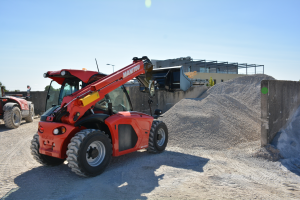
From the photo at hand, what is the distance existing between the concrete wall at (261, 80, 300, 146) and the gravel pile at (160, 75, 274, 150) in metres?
1.04

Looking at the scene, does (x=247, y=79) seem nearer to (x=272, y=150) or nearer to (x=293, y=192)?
(x=272, y=150)

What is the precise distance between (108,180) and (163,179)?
105 cm

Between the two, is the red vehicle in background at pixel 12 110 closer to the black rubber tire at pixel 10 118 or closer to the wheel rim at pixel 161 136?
the black rubber tire at pixel 10 118

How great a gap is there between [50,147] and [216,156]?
161 inches

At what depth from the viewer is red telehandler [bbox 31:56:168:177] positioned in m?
4.55

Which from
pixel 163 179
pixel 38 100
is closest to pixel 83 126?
pixel 163 179

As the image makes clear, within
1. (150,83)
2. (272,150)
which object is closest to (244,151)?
(272,150)

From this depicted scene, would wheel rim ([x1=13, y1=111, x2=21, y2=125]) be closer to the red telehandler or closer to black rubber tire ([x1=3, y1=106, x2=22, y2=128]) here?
black rubber tire ([x1=3, y1=106, x2=22, y2=128])

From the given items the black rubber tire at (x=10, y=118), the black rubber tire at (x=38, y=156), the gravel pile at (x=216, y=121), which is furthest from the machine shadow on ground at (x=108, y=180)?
the black rubber tire at (x=10, y=118)

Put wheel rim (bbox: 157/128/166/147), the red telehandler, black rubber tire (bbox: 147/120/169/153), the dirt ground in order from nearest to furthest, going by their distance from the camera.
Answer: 1. the dirt ground
2. the red telehandler
3. black rubber tire (bbox: 147/120/169/153)
4. wheel rim (bbox: 157/128/166/147)

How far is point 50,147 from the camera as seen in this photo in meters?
4.75

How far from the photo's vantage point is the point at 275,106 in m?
7.13

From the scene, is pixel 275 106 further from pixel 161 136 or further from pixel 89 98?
pixel 89 98

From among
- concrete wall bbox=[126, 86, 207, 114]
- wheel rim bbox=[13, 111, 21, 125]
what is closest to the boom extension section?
concrete wall bbox=[126, 86, 207, 114]
